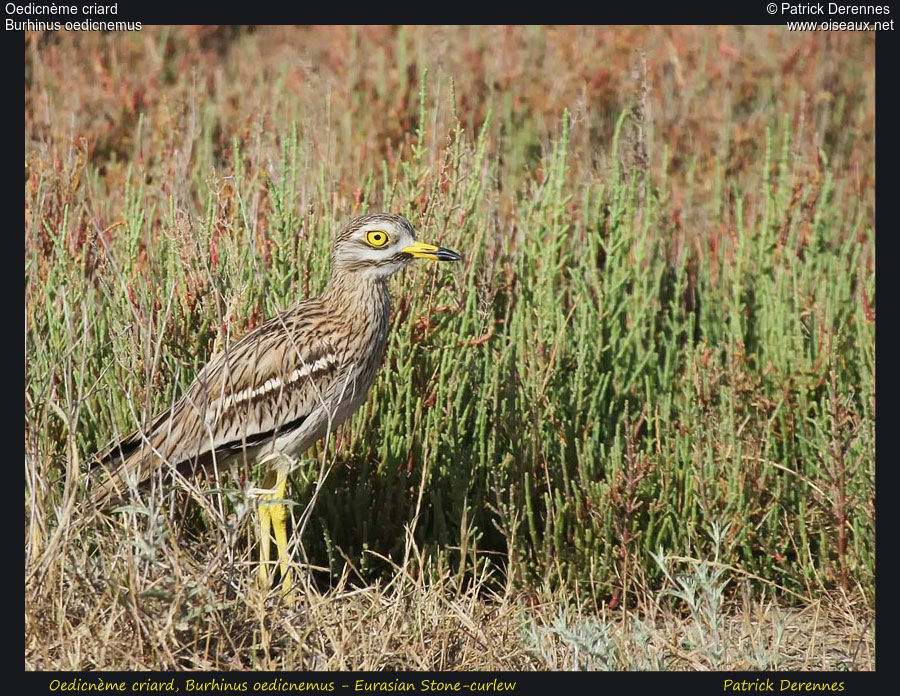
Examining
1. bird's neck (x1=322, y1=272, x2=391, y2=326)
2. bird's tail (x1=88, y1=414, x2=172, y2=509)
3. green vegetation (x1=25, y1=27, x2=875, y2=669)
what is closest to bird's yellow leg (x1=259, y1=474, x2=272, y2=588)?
green vegetation (x1=25, y1=27, x2=875, y2=669)

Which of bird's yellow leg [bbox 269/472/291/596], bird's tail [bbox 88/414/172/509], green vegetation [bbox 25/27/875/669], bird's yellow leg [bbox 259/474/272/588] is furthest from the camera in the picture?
bird's yellow leg [bbox 269/472/291/596]

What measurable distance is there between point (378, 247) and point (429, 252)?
0.82 ft

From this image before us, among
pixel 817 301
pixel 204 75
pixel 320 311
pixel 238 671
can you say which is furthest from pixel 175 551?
pixel 204 75

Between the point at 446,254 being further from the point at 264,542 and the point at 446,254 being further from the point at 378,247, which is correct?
the point at 264,542

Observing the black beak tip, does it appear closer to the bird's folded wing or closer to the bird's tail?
the bird's folded wing

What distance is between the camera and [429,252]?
445cm

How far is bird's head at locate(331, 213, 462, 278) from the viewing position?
4508 mm

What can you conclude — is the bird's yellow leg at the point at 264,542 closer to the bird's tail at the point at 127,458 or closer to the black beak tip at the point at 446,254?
the bird's tail at the point at 127,458

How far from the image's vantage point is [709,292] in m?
5.67

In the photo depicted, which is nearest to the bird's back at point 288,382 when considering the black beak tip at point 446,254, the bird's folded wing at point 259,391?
the bird's folded wing at point 259,391

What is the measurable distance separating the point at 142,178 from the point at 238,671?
2.72m

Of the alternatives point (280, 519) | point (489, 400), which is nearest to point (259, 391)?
point (280, 519)

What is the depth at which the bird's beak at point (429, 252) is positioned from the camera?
4.38 metres

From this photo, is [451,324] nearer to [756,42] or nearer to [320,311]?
[320,311]
